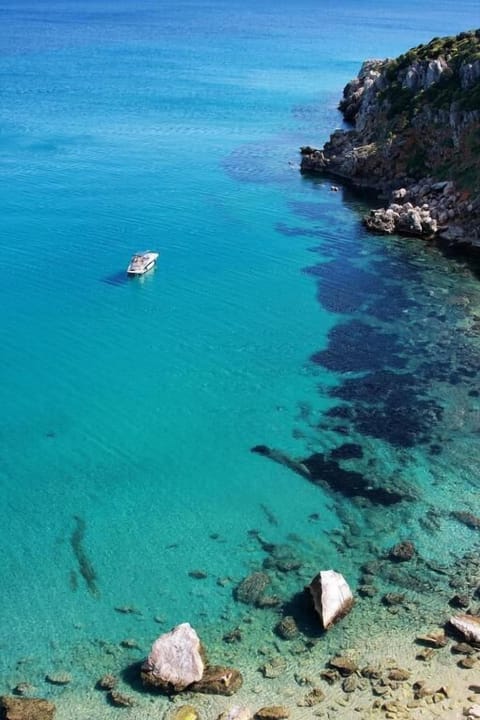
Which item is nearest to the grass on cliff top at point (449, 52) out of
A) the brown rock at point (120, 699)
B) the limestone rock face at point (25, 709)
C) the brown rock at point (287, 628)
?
the brown rock at point (287, 628)

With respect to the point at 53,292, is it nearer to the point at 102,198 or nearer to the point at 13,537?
the point at 102,198

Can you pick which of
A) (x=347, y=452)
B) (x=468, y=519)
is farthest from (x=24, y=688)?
(x=468, y=519)

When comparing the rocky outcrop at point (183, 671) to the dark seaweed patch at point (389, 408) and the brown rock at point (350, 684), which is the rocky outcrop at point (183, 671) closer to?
the brown rock at point (350, 684)

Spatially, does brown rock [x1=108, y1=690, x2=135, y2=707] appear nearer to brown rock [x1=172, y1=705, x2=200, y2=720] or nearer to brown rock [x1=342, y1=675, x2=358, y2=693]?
brown rock [x1=172, y1=705, x2=200, y2=720]

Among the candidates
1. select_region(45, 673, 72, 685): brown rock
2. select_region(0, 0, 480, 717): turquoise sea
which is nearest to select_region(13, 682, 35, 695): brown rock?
select_region(0, 0, 480, 717): turquoise sea

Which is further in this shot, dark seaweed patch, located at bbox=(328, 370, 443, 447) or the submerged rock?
dark seaweed patch, located at bbox=(328, 370, 443, 447)
